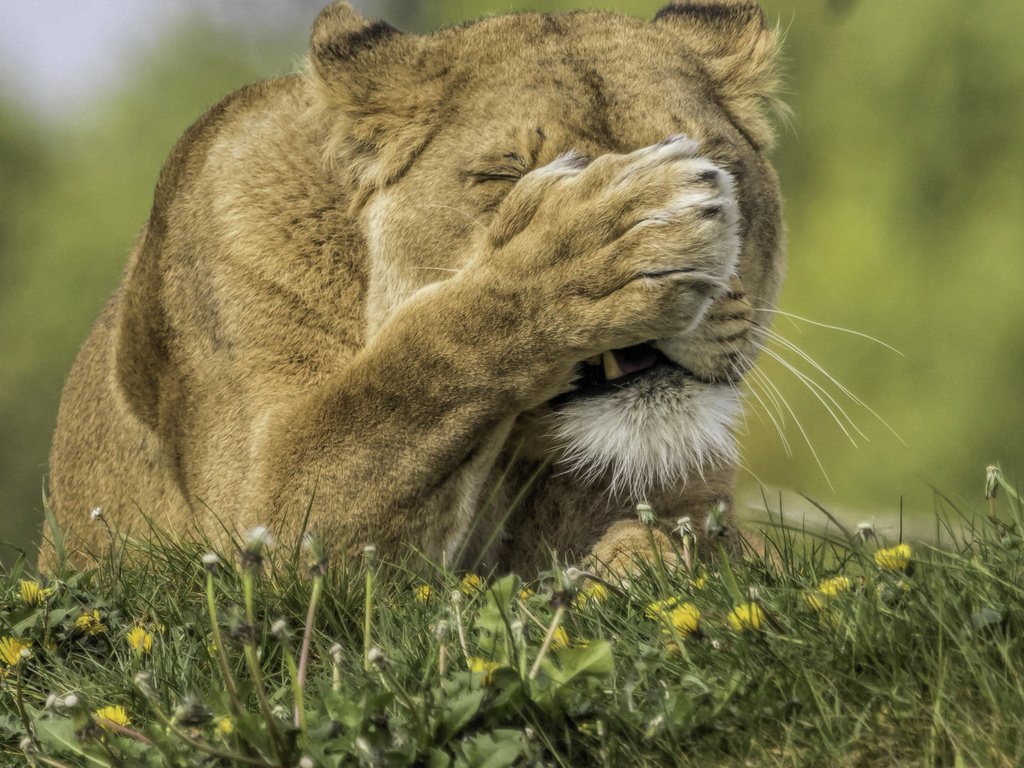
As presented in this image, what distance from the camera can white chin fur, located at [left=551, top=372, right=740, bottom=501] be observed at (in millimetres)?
3172

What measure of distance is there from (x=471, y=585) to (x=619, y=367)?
2.14 ft

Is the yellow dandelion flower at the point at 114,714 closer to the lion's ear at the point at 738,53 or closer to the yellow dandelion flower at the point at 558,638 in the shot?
the yellow dandelion flower at the point at 558,638

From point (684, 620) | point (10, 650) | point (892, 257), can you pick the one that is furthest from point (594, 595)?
point (892, 257)

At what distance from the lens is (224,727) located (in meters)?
1.98

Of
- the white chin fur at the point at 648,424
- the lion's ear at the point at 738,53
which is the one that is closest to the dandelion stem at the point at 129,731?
→ the white chin fur at the point at 648,424

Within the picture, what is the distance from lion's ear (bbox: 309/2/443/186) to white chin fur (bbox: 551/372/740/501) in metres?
0.88

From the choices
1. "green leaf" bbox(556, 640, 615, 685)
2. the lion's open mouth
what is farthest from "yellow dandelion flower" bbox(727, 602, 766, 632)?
the lion's open mouth

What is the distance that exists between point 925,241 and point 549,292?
9.96 meters

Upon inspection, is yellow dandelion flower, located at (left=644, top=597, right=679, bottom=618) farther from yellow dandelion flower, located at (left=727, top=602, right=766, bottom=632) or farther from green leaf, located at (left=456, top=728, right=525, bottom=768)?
green leaf, located at (left=456, top=728, right=525, bottom=768)

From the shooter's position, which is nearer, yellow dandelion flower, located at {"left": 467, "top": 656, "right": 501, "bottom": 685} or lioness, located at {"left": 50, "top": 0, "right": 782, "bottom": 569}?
yellow dandelion flower, located at {"left": 467, "top": 656, "right": 501, "bottom": 685}

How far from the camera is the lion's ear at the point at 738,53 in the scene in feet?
13.2

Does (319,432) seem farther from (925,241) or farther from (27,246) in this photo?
(27,246)

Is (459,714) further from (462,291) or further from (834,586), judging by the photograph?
(462,291)

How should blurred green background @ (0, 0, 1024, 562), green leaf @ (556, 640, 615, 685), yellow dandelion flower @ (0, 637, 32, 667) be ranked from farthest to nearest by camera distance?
blurred green background @ (0, 0, 1024, 562), yellow dandelion flower @ (0, 637, 32, 667), green leaf @ (556, 640, 615, 685)
